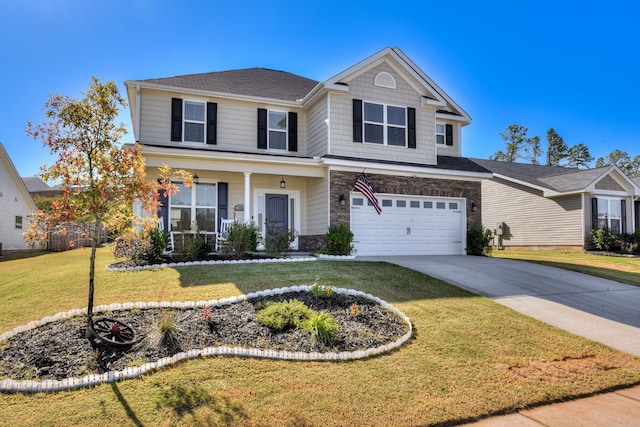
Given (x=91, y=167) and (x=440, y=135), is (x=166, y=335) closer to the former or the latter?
(x=91, y=167)

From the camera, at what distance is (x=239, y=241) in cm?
1088

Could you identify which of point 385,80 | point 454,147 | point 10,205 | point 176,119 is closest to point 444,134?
point 454,147

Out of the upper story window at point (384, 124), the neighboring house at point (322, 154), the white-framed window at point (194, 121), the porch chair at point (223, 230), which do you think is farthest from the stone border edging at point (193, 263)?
the upper story window at point (384, 124)

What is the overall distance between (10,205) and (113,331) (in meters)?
21.2

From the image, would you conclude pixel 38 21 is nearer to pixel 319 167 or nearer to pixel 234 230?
pixel 234 230

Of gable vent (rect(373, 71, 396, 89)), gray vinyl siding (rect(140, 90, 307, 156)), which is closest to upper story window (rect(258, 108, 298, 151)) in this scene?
gray vinyl siding (rect(140, 90, 307, 156))

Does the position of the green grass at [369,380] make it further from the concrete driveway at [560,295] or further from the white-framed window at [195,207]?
the white-framed window at [195,207]

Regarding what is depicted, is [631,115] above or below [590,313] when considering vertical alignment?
above

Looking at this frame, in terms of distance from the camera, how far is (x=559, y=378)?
4.60 meters

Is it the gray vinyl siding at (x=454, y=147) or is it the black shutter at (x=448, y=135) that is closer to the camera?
the gray vinyl siding at (x=454, y=147)

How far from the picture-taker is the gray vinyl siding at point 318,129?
1352 cm

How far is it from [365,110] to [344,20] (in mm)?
2933

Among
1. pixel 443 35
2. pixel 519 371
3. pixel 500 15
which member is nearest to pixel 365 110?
pixel 443 35

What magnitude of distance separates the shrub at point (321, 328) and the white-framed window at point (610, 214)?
19.1 meters
